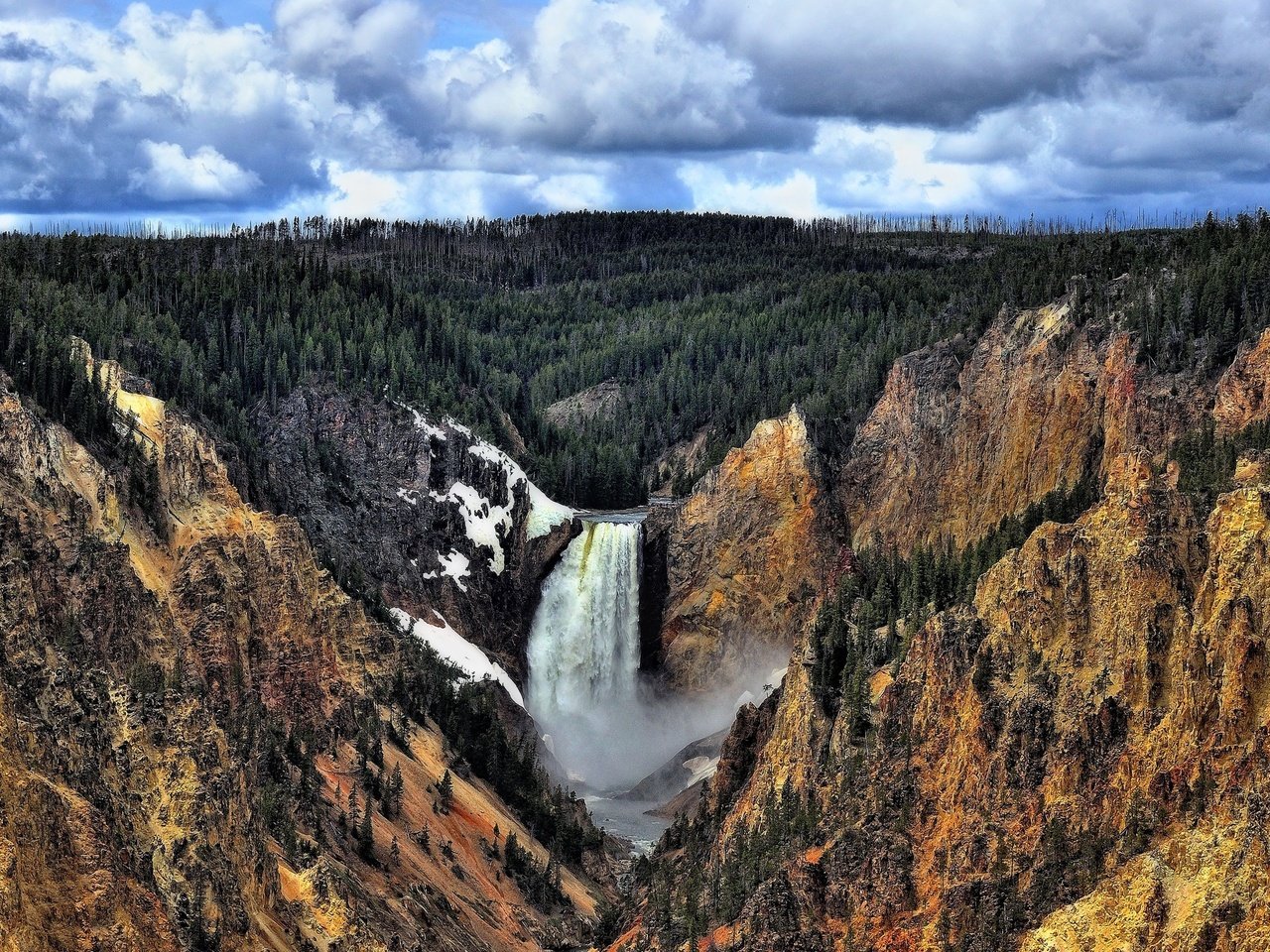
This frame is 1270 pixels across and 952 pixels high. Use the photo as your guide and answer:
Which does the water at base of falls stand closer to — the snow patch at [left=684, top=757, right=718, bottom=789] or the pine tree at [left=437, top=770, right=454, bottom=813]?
the snow patch at [left=684, top=757, right=718, bottom=789]

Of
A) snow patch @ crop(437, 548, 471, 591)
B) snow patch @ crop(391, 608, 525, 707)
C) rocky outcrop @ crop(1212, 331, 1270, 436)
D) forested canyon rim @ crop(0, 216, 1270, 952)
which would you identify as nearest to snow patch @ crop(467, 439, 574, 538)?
forested canyon rim @ crop(0, 216, 1270, 952)

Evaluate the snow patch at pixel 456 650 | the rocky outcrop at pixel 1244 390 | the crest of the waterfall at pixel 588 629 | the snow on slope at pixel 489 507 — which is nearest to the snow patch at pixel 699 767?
the snow patch at pixel 456 650

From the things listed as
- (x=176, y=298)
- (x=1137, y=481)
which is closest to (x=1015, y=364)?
(x=1137, y=481)

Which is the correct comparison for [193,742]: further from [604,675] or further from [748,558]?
[604,675]

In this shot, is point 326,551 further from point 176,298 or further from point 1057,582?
point 1057,582

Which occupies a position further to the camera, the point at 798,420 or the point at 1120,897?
the point at 798,420

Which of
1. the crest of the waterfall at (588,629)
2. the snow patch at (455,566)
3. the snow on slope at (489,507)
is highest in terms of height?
the snow on slope at (489,507)

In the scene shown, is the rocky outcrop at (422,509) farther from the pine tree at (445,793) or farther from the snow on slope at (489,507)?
the pine tree at (445,793)
